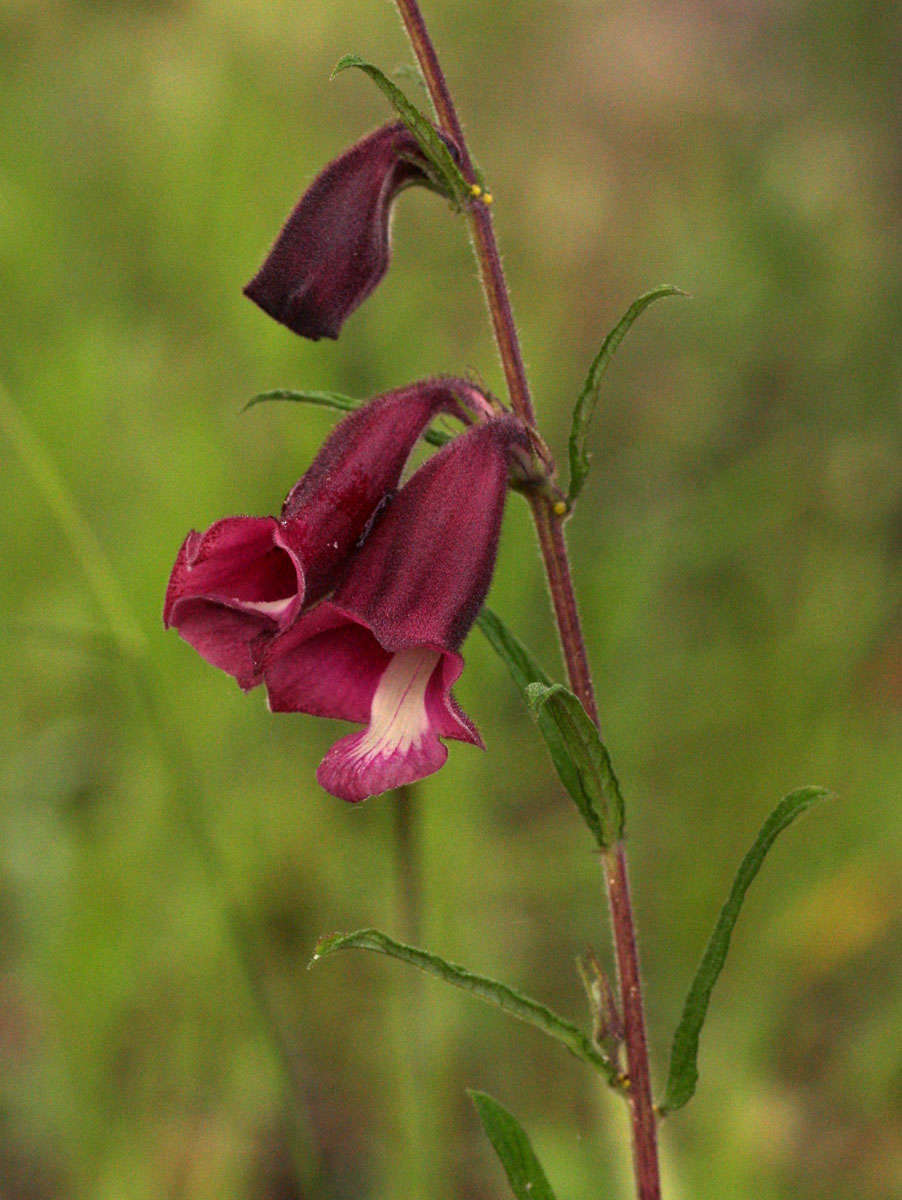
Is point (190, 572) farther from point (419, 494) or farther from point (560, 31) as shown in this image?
point (560, 31)

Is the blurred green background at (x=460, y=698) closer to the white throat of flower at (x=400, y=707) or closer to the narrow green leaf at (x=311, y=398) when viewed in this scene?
the narrow green leaf at (x=311, y=398)

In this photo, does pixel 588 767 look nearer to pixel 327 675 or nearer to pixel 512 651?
pixel 512 651

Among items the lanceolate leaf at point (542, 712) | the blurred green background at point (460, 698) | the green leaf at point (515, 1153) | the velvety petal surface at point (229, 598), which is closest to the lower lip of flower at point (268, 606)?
the velvety petal surface at point (229, 598)

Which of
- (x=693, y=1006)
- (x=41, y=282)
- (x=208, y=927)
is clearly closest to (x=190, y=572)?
(x=693, y=1006)

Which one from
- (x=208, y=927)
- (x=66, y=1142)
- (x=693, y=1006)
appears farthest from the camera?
(x=208, y=927)

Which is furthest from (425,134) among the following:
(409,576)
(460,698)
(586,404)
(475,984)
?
(460,698)
